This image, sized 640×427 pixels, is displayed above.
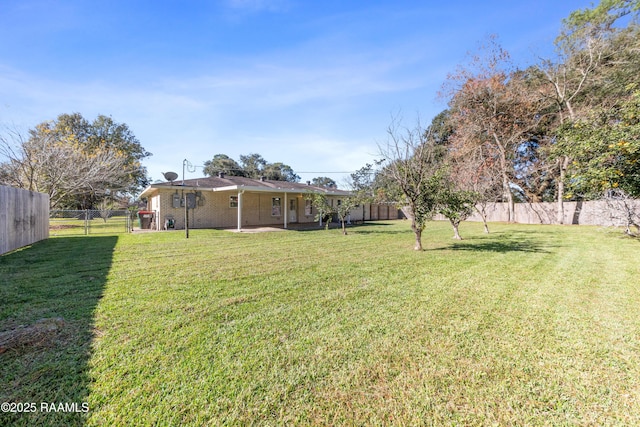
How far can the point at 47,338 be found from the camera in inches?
104

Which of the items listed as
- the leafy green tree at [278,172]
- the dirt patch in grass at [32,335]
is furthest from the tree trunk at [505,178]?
the leafy green tree at [278,172]

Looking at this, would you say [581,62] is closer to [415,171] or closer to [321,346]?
[415,171]

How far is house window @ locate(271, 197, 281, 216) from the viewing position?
1770 cm

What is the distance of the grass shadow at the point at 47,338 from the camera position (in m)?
1.84

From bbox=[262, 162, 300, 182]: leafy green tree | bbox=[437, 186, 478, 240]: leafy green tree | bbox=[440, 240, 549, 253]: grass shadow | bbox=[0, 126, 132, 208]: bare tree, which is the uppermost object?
bbox=[262, 162, 300, 182]: leafy green tree

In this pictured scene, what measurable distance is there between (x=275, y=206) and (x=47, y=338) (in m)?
15.3

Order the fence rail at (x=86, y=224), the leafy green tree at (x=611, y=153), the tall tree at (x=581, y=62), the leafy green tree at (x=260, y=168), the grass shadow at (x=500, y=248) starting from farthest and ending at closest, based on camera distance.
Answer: the leafy green tree at (x=260, y=168)
the tall tree at (x=581, y=62)
the fence rail at (x=86, y=224)
the grass shadow at (x=500, y=248)
the leafy green tree at (x=611, y=153)

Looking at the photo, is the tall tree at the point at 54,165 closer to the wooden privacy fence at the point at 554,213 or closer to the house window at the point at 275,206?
the house window at the point at 275,206

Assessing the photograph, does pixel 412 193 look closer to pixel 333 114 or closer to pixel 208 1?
pixel 208 1

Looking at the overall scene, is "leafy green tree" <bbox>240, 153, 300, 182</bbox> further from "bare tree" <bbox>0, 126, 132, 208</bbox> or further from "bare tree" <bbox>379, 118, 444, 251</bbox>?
"bare tree" <bbox>379, 118, 444, 251</bbox>

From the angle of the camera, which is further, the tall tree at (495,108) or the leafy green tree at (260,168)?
the leafy green tree at (260,168)

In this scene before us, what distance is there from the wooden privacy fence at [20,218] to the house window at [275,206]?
10.4m

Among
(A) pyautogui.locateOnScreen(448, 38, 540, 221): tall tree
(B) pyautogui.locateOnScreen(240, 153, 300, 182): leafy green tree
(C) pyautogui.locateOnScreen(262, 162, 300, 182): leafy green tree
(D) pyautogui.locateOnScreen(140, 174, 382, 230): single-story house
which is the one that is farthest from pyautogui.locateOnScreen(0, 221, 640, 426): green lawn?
(B) pyautogui.locateOnScreen(240, 153, 300, 182): leafy green tree

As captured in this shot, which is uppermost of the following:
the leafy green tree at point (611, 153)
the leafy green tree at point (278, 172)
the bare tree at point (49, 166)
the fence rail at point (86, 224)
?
the leafy green tree at point (278, 172)
